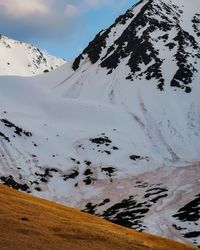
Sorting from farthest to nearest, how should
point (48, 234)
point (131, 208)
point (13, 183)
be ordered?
point (13, 183), point (131, 208), point (48, 234)

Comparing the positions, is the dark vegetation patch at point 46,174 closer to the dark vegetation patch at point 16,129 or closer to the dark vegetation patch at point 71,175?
the dark vegetation patch at point 71,175

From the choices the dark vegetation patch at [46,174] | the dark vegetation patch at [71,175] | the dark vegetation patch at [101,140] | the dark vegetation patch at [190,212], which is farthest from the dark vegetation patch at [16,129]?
the dark vegetation patch at [190,212]

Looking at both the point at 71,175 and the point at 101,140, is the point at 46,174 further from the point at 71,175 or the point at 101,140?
the point at 101,140

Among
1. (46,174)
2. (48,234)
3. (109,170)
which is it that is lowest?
(48,234)

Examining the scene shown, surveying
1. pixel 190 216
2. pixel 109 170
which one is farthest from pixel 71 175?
pixel 190 216

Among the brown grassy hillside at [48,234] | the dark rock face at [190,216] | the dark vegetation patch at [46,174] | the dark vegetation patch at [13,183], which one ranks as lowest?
the brown grassy hillside at [48,234]

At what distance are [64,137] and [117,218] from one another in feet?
241

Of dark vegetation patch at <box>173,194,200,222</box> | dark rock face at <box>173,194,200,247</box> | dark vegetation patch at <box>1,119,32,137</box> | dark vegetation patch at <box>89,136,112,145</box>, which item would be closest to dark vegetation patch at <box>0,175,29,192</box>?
dark vegetation patch at <box>1,119,32,137</box>

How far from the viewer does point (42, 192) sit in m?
149

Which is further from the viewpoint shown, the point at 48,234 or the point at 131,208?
the point at 131,208

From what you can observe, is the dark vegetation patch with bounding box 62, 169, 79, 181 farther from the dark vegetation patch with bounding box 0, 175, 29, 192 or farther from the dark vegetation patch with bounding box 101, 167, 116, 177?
the dark vegetation patch with bounding box 0, 175, 29, 192

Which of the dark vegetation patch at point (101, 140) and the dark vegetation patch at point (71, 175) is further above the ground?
the dark vegetation patch at point (101, 140)

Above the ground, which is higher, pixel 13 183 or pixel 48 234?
pixel 13 183

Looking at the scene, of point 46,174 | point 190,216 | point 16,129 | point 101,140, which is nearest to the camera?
point 190,216
